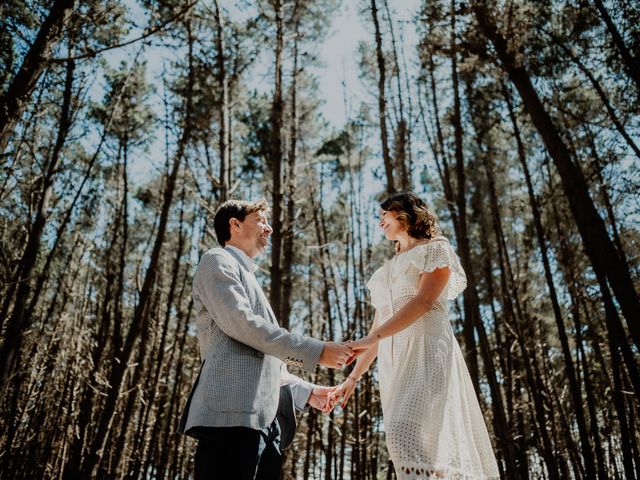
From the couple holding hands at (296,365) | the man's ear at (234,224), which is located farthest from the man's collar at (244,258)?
the man's ear at (234,224)

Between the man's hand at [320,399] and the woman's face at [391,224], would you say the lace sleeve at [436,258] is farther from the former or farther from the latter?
the man's hand at [320,399]

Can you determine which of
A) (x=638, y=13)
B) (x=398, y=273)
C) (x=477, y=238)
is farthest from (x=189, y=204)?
(x=398, y=273)

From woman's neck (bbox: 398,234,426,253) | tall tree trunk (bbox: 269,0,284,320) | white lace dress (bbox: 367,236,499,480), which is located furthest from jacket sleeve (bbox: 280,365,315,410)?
tall tree trunk (bbox: 269,0,284,320)

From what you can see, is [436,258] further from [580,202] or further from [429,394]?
[580,202]

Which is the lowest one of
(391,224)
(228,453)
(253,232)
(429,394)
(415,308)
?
(228,453)

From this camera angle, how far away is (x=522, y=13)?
6.03m

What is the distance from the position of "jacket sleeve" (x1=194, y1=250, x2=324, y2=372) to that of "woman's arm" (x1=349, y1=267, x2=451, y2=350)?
348 mm

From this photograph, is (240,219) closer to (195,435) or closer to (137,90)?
(195,435)

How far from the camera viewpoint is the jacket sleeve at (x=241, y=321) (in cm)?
175

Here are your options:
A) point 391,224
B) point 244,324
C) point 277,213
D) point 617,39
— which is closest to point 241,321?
point 244,324

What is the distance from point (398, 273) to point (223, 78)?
3.82m

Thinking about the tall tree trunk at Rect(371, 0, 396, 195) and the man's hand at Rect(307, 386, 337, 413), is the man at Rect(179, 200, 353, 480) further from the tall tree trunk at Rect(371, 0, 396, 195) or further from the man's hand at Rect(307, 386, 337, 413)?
the tall tree trunk at Rect(371, 0, 396, 195)

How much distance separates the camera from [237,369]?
5.68 feet

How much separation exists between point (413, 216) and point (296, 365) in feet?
3.43
